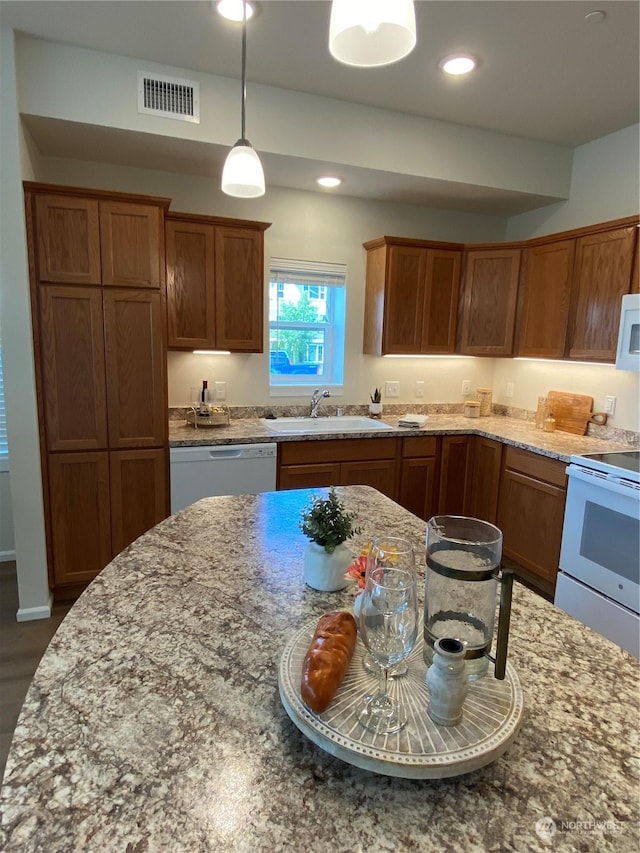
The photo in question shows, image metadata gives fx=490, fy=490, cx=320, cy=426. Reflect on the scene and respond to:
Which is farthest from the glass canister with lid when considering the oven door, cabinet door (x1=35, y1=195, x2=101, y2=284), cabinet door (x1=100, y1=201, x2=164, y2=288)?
cabinet door (x1=35, y1=195, x2=101, y2=284)

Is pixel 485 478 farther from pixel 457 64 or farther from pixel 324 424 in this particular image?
pixel 457 64

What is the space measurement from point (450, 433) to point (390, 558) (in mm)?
2682

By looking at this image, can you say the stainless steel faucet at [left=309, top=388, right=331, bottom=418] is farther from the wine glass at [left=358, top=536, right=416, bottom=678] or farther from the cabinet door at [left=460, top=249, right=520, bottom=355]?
the wine glass at [left=358, top=536, right=416, bottom=678]

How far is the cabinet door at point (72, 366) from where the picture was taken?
2586 mm

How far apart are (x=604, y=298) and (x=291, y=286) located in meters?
2.08

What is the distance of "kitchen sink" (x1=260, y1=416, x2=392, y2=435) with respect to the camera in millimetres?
3506

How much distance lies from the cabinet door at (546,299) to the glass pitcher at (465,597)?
9.05 feet

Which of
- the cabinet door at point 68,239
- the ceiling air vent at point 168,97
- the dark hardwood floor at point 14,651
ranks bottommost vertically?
the dark hardwood floor at point 14,651

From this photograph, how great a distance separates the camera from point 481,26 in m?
2.12

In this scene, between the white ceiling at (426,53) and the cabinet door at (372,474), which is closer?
the white ceiling at (426,53)

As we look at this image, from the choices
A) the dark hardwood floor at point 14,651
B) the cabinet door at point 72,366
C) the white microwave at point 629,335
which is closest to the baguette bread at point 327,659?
the dark hardwood floor at point 14,651

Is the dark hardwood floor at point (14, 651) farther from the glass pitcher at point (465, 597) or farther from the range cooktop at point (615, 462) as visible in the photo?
the range cooktop at point (615, 462)

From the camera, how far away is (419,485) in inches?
138

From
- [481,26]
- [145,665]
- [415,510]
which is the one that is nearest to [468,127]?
[481,26]
